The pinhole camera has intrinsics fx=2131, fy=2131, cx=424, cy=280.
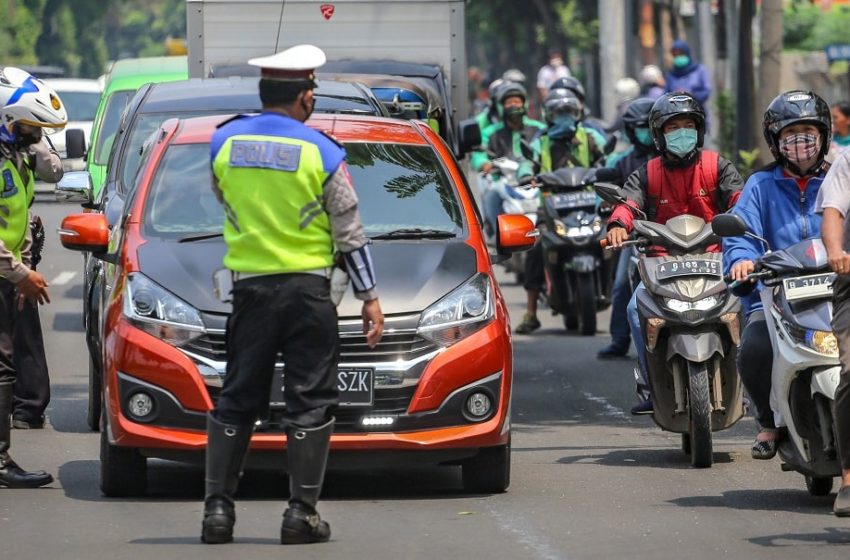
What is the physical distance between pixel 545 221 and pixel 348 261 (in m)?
8.88

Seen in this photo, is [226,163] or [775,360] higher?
[226,163]

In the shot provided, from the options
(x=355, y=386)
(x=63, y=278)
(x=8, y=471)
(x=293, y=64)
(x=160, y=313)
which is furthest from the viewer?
(x=63, y=278)

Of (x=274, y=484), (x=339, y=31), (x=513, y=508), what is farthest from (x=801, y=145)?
(x=339, y=31)

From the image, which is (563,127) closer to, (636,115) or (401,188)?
(636,115)

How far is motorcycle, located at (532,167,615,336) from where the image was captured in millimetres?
15992

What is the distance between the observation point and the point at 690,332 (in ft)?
32.1

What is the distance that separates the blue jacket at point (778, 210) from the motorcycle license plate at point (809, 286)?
0.67 meters

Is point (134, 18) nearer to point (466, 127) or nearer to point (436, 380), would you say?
point (466, 127)

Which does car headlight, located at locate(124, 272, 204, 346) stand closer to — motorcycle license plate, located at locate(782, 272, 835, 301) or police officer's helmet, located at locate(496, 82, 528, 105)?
motorcycle license plate, located at locate(782, 272, 835, 301)

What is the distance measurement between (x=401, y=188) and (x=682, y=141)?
156 cm

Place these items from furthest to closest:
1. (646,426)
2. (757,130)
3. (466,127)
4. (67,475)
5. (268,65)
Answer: (757,130)
(466,127)
(646,426)
(67,475)
(268,65)

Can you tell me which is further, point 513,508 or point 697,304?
point 697,304

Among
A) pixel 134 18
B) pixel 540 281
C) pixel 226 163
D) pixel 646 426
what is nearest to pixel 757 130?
pixel 540 281

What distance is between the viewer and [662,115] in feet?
33.7
